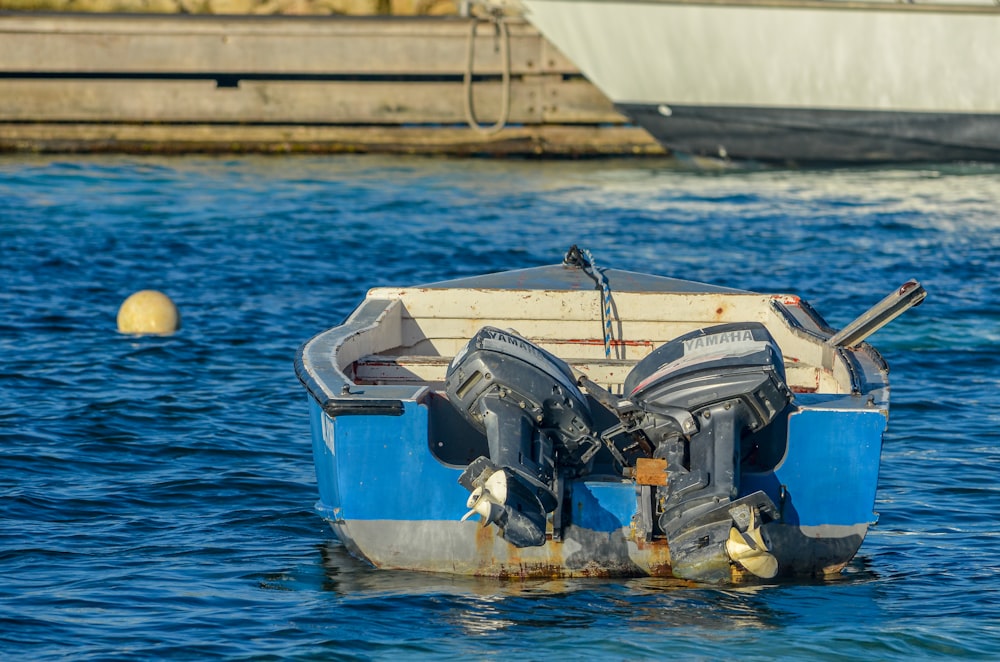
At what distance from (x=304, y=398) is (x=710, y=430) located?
4382 mm

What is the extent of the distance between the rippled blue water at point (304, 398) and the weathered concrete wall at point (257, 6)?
3.97 meters

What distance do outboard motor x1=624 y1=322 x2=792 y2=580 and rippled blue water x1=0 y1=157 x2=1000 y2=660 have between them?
32cm

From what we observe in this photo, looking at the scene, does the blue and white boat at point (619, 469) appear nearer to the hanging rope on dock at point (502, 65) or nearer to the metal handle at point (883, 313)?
the metal handle at point (883, 313)

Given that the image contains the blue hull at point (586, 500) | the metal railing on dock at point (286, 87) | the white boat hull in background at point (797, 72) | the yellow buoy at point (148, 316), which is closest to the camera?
the blue hull at point (586, 500)

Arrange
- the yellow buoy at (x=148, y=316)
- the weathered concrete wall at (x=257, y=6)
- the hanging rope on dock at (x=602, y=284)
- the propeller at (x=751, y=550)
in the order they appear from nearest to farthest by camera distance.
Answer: the propeller at (x=751, y=550)
the hanging rope on dock at (x=602, y=284)
the yellow buoy at (x=148, y=316)
the weathered concrete wall at (x=257, y=6)

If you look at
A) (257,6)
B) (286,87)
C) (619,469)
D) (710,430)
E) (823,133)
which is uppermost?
(257,6)

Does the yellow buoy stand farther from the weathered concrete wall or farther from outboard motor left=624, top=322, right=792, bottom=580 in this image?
the weathered concrete wall

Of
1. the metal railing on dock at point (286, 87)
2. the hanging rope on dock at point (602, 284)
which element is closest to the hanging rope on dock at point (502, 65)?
the metal railing on dock at point (286, 87)

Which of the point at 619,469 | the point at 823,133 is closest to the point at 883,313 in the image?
the point at 619,469

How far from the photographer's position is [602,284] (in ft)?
27.6

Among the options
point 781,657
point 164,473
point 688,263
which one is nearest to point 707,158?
point 688,263

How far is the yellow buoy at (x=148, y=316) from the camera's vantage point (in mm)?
11109

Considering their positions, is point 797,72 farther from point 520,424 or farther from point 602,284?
point 520,424

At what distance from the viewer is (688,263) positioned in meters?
13.6
